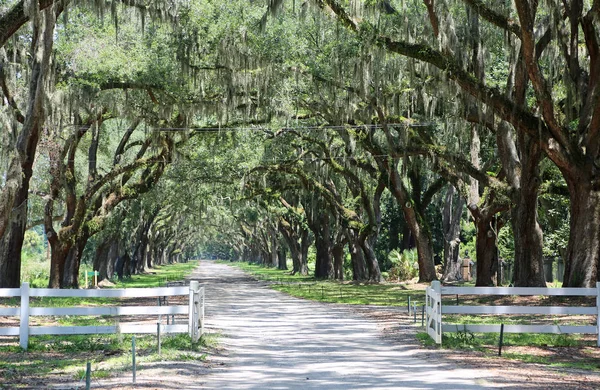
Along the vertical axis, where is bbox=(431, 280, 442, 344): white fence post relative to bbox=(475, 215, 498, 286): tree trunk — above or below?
below

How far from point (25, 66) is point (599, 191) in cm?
1484

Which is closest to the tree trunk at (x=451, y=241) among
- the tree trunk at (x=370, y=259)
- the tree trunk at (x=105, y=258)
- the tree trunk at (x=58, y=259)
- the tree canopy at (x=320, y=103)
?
the tree trunk at (x=370, y=259)

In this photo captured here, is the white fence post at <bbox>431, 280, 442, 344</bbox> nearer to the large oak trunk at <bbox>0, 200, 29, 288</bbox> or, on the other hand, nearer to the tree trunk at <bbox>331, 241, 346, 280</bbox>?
the large oak trunk at <bbox>0, 200, 29, 288</bbox>

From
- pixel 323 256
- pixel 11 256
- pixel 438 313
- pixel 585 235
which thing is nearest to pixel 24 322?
pixel 438 313

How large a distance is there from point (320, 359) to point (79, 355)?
3524mm

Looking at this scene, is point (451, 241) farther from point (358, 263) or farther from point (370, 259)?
point (358, 263)

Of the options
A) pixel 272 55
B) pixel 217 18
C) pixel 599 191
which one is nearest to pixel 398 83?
pixel 272 55

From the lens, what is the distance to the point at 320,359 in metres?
12.1

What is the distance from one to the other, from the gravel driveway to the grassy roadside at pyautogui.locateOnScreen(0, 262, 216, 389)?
2.29 ft

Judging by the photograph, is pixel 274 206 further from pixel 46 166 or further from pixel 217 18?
pixel 217 18

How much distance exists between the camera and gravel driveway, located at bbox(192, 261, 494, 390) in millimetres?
9758

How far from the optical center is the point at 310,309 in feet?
77.8

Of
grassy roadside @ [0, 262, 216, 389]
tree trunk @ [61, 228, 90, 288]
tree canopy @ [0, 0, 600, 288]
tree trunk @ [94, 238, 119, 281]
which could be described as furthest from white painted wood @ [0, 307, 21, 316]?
tree trunk @ [94, 238, 119, 281]

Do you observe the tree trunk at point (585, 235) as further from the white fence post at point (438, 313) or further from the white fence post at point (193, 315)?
the white fence post at point (193, 315)
